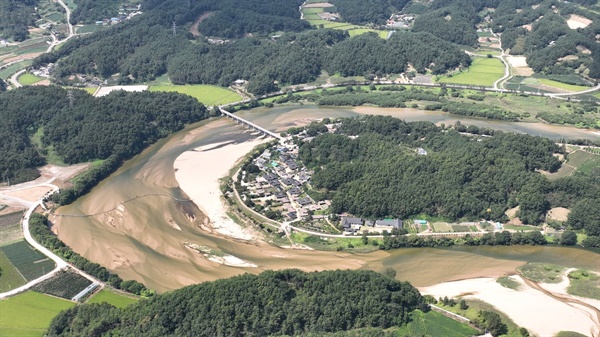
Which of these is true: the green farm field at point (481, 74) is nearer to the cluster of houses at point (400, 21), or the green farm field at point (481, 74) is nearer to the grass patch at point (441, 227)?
the cluster of houses at point (400, 21)

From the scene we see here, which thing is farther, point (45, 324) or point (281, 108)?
point (281, 108)

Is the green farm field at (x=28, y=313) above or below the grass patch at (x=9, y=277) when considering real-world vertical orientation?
above

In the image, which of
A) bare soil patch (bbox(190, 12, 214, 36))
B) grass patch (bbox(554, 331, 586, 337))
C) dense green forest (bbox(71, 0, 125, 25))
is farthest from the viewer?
dense green forest (bbox(71, 0, 125, 25))

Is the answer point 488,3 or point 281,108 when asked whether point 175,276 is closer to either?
point 281,108

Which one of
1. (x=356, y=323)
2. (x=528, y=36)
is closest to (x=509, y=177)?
(x=356, y=323)

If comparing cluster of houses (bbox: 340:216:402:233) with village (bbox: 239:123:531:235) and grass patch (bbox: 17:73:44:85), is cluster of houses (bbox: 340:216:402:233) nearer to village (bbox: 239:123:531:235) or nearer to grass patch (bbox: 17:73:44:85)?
village (bbox: 239:123:531:235)

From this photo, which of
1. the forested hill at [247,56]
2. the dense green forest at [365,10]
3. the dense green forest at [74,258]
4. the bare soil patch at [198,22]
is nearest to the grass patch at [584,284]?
the dense green forest at [74,258]

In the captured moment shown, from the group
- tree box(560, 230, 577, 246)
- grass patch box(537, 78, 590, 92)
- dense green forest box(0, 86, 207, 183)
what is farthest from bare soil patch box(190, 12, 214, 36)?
tree box(560, 230, 577, 246)
